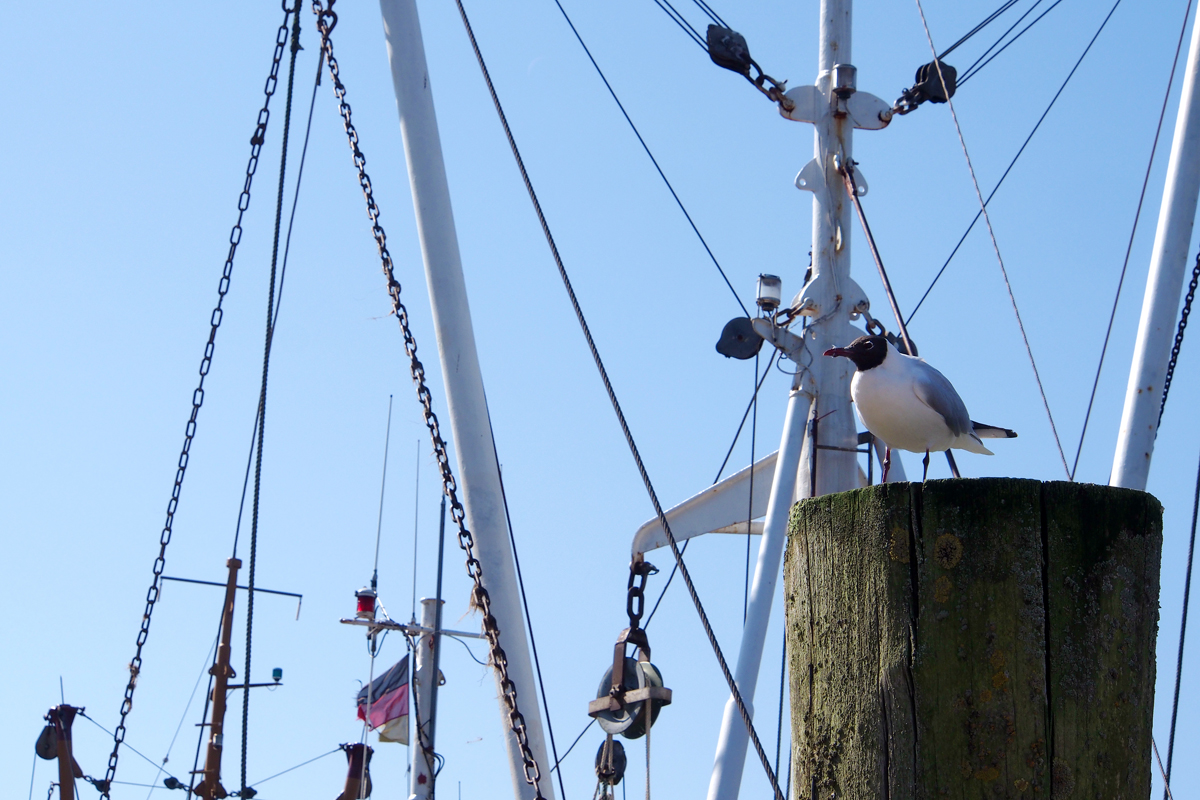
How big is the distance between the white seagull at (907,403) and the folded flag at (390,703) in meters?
27.1

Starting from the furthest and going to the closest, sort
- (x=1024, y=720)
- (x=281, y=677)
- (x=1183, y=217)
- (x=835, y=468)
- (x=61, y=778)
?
(x=281, y=677) → (x=61, y=778) → (x=835, y=468) → (x=1183, y=217) → (x=1024, y=720)

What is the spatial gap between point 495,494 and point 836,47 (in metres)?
6.52

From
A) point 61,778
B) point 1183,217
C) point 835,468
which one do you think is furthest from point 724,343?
point 61,778

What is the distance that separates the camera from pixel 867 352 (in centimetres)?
591

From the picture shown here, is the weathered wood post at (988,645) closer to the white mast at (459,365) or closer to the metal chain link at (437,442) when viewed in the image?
the metal chain link at (437,442)

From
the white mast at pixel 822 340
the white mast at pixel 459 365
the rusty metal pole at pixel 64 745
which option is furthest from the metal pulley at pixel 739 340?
the rusty metal pole at pixel 64 745

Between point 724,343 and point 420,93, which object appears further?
point 724,343

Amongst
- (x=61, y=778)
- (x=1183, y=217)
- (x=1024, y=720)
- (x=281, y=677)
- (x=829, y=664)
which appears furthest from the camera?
(x=281, y=677)

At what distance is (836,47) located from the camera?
12992mm

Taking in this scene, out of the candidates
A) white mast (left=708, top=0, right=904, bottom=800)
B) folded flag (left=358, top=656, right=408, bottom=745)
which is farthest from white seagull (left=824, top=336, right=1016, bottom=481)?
folded flag (left=358, top=656, right=408, bottom=745)

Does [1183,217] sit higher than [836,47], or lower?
lower

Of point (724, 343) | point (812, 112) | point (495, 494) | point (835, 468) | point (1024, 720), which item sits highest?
point (812, 112)

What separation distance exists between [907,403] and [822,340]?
6740 mm

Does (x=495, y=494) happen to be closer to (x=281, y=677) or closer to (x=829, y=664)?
(x=829, y=664)
